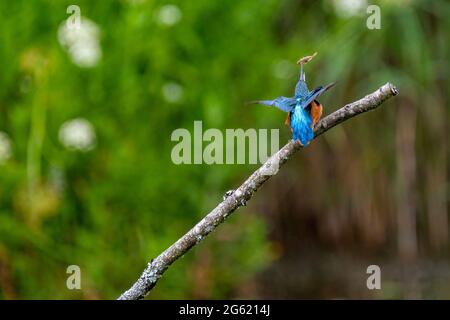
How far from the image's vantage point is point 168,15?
226 cm

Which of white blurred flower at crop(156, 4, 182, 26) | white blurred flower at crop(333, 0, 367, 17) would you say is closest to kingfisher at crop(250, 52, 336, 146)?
white blurred flower at crop(156, 4, 182, 26)

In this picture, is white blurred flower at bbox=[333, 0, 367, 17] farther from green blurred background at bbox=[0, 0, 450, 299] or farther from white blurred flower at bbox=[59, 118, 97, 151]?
white blurred flower at bbox=[59, 118, 97, 151]

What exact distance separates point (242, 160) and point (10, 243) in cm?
68

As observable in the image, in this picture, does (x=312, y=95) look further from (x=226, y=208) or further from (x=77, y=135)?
(x=77, y=135)

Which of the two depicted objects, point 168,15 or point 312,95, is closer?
point 312,95

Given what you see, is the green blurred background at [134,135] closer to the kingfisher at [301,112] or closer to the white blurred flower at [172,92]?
the white blurred flower at [172,92]

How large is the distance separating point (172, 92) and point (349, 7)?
1.78 ft

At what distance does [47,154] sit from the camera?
7.43 feet

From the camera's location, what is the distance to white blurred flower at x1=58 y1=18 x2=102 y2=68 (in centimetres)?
212

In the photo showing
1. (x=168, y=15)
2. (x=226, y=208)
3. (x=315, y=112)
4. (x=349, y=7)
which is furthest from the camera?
(x=349, y=7)

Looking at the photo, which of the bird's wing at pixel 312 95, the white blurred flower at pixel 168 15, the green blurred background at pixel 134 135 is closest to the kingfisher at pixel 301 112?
the bird's wing at pixel 312 95

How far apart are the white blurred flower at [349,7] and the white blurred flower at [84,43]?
69 centimetres

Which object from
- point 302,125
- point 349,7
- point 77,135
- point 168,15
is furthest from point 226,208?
point 349,7
